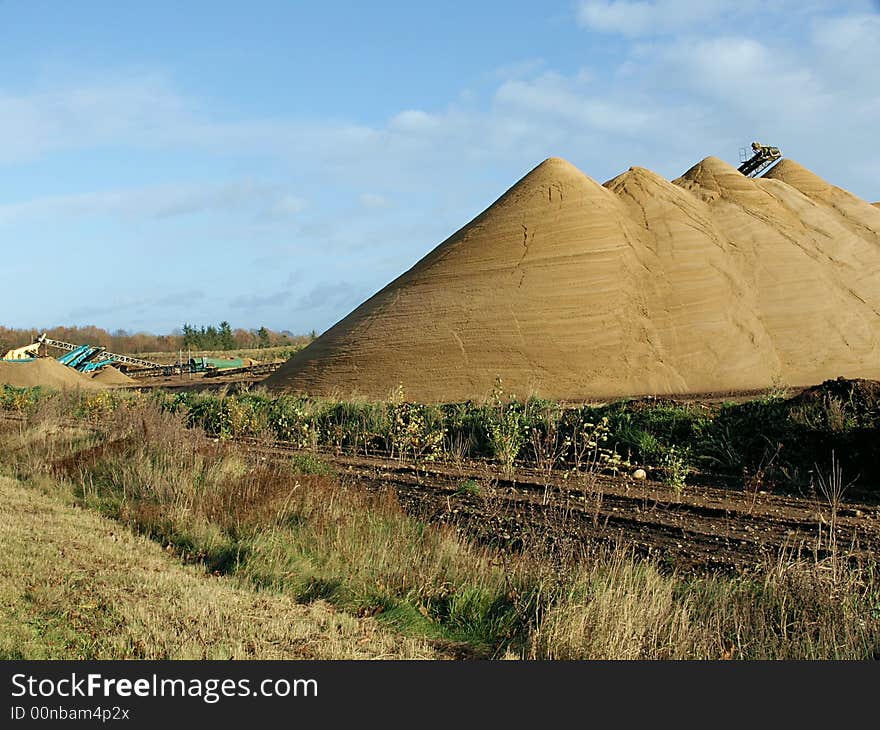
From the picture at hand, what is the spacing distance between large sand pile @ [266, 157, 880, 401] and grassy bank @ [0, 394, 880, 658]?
43.4 feet

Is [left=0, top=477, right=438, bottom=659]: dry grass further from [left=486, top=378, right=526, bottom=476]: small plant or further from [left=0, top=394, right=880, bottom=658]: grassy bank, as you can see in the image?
[left=486, top=378, right=526, bottom=476]: small plant

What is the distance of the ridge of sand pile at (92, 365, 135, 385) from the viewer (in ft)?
145

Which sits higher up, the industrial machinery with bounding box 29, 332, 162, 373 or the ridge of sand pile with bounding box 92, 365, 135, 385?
the industrial machinery with bounding box 29, 332, 162, 373

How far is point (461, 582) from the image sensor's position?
6230mm

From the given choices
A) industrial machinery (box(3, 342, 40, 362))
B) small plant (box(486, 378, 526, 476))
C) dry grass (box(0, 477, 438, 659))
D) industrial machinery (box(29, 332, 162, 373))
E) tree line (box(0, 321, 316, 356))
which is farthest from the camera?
tree line (box(0, 321, 316, 356))

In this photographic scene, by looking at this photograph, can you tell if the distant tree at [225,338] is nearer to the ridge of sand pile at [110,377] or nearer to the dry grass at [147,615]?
the ridge of sand pile at [110,377]

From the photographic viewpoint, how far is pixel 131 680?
4.21 m

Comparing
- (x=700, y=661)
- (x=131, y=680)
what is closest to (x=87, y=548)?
(x=131, y=680)

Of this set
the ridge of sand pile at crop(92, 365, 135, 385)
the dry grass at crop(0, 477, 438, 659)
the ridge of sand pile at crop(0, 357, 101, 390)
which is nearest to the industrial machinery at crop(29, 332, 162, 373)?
the ridge of sand pile at crop(92, 365, 135, 385)

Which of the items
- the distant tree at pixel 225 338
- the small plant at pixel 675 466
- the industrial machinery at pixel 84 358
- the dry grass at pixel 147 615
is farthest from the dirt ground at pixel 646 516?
the distant tree at pixel 225 338

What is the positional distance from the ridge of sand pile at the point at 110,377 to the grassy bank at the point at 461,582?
36.9m

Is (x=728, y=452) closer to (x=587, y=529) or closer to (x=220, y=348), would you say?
(x=587, y=529)

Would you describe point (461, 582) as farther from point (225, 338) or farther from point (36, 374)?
point (225, 338)

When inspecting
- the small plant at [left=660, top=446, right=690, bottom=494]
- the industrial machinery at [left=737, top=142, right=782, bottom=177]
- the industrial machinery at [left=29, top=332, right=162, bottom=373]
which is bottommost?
the small plant at [left=660, top=446, right=690, bottom=494]
